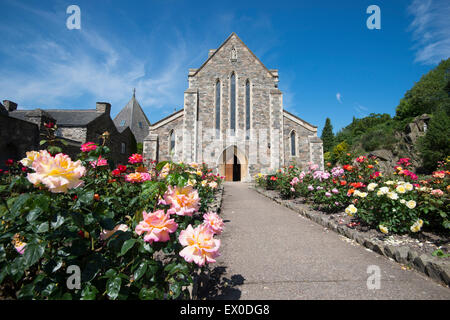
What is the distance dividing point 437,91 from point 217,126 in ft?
127

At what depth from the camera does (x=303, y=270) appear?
2.62m

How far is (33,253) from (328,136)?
56994mm

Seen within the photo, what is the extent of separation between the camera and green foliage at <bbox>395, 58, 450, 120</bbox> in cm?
3138

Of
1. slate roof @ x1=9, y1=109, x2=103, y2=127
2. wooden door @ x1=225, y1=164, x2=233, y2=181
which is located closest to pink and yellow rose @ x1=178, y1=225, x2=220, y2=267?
wooden door @ x1=225, y1=164, x2=233, y2=181

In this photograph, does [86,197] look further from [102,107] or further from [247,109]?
[102,107]

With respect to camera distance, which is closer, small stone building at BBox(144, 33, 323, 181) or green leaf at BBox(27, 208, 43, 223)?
green leaf at BBox(27, 208, 43, 223)

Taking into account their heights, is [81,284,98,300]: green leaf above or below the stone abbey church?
below

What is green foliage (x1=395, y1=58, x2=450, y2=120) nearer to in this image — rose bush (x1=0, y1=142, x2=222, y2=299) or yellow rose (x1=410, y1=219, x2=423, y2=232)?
yellow rose (x1=410, y1=219, x2=423, y2=232)

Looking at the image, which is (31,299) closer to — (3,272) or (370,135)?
(3,272)

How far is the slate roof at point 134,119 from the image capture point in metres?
29.6

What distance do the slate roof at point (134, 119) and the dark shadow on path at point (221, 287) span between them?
29368mm

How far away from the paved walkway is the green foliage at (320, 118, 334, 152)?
50834 mm

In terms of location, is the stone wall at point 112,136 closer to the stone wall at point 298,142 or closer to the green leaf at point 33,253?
the stone wall at point 298,142
